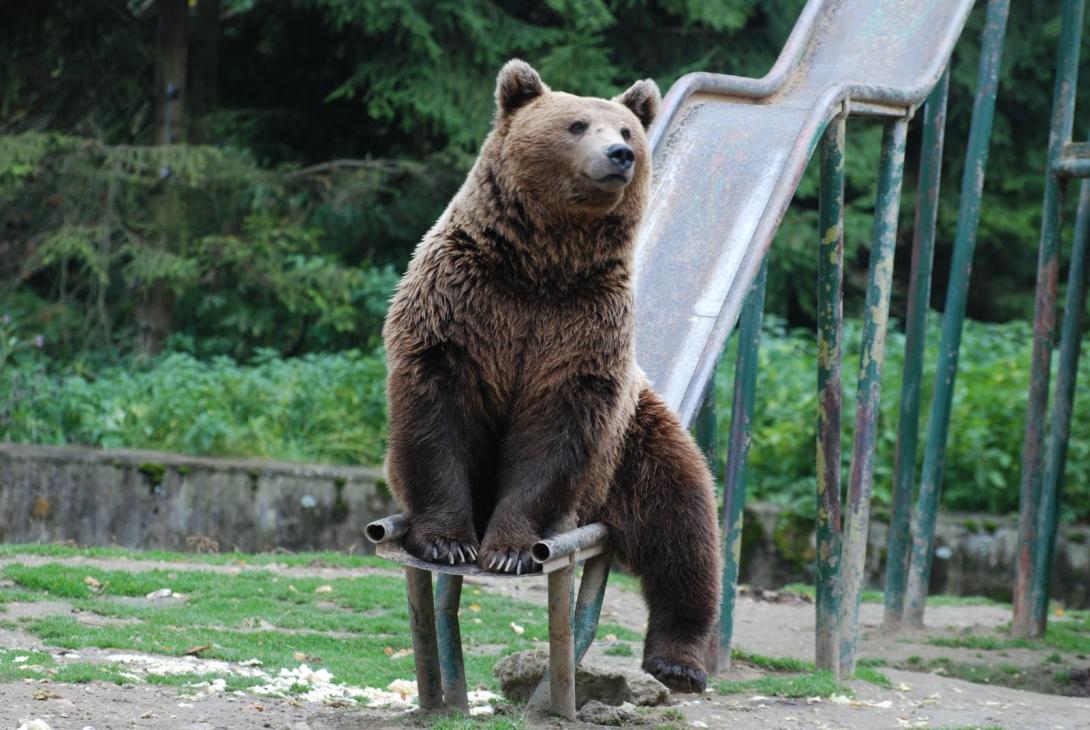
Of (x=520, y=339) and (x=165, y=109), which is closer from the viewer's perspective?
(x=520, y=339)

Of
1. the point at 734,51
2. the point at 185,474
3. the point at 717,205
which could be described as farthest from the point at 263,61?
the point at 717,205

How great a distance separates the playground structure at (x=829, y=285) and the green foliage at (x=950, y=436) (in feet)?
6.09

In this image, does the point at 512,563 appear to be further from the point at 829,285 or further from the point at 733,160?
the point at 829,285

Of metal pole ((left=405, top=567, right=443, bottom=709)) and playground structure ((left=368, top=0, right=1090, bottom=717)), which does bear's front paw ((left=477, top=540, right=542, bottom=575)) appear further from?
metal pole ((left=405, top=567, right=443, bottom=709))

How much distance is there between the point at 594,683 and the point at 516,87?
209 centimetres

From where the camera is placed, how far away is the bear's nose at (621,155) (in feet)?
13.7

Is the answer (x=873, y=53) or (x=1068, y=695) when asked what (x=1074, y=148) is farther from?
(x=1068, y=695)

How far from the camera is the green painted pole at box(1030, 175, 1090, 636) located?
792 centimetres

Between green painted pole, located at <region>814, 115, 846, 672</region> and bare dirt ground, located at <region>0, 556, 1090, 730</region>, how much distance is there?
1.20 ft

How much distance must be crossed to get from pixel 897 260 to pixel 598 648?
10.2 meters

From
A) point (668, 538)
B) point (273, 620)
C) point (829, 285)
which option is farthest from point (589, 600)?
point (273, 620)

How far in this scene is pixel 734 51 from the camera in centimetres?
1340

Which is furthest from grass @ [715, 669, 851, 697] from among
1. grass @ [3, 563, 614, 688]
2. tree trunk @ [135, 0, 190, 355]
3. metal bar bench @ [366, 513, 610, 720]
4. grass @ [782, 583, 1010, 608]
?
tree trunk @ [135, 0, 190, 355]

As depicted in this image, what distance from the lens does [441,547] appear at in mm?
4219
